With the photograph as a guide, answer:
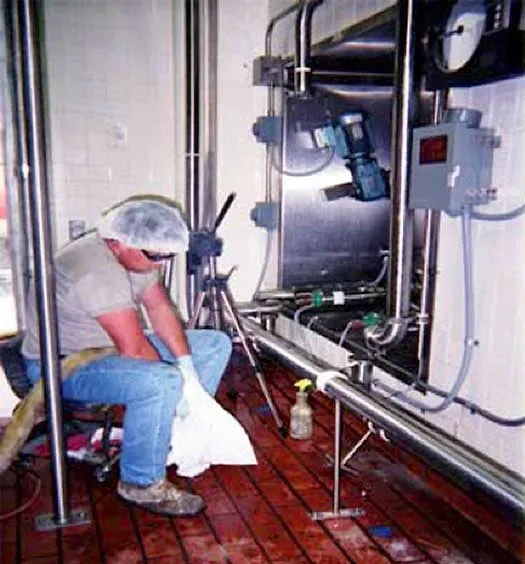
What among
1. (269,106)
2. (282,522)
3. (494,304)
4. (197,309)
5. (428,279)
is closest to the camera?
(494,304)

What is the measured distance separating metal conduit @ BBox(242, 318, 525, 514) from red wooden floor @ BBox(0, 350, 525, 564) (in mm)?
51

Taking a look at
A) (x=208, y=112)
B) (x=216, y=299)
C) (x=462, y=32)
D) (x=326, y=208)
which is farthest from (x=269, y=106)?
(x=462, y=32)

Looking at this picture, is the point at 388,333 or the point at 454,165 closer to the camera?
the point at 454,165

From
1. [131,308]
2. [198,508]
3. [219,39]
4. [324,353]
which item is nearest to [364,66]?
[219,39]

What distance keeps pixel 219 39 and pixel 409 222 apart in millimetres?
1795

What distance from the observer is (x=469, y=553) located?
1574 millimetres

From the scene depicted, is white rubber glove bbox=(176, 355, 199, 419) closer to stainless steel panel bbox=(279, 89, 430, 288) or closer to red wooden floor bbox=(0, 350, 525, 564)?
red wooden floor bbox=(0, 350, 525, 564)

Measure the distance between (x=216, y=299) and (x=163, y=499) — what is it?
889 mm

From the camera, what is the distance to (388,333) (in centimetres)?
172

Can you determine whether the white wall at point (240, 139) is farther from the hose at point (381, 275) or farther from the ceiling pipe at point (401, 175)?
the ceiling pipe at point (401, 175)

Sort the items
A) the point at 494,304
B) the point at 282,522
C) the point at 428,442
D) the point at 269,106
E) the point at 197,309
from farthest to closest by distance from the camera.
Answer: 1. the point at 269,106
2. the point at 197,309
3. the point at 282,522
4. the point at 494,304
5. the point at 428,442

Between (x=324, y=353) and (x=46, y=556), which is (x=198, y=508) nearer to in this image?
(x=46, y=556)

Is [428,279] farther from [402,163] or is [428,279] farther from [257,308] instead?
[257,308]

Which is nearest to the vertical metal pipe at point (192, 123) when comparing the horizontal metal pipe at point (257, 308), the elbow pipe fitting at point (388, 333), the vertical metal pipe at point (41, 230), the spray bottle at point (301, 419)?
the horizontal metal pipe at point (257, 308)
